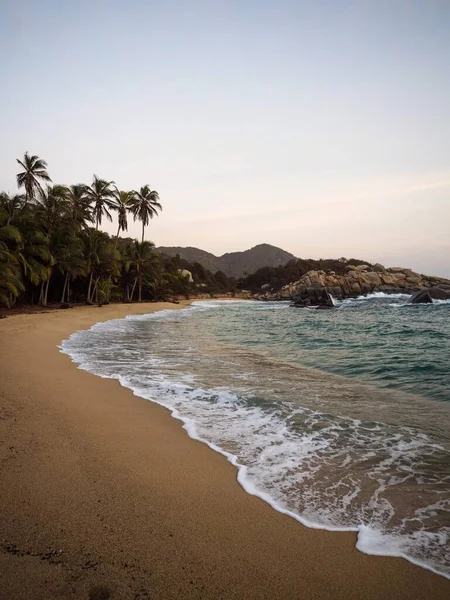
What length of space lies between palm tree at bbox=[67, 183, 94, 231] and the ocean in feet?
86.7

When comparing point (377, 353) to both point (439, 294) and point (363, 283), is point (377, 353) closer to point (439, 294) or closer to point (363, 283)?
point (439, 294)

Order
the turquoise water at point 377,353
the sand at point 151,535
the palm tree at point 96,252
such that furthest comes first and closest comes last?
the palm tree at point 96,252 < the turquoise water at point 377,353 < the sand at point 151,535

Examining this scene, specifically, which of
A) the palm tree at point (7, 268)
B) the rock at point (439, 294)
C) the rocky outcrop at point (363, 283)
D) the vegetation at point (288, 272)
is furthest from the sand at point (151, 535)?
the vegetation at point (288, 272)

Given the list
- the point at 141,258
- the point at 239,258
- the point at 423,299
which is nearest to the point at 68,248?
the point at 141,258

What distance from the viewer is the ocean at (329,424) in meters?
3.30

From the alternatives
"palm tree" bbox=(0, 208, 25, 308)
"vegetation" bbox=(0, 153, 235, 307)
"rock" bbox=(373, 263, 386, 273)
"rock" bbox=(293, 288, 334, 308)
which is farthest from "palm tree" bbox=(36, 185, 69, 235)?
"rock" bbox=(373, 263, 386, 273)

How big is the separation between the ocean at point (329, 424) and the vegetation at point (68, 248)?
58.6 feet

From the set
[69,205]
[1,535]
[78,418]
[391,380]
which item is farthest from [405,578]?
[69,205]

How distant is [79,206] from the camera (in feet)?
128

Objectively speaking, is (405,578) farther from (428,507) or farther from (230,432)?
(230,432)

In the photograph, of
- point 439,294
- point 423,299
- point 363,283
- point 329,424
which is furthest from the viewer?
point 363,283

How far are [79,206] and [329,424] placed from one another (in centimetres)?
3966

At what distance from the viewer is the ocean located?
3.30 meters

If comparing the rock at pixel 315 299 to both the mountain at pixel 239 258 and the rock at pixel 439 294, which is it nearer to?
the rock at pixel 439 294
